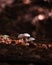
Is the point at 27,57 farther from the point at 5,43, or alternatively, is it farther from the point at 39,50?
the point at 5,43

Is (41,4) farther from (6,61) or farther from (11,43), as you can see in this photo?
(6,61)

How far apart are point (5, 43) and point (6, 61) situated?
2.20 feet

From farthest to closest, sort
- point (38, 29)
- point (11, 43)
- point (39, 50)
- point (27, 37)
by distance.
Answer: point (38, 29) → point (27, 37) → point (11, 43) → point (39, 50)

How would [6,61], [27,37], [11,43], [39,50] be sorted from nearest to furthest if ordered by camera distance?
[6,61]
[39,50]
[11,43]
[27,37]

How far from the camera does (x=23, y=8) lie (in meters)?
4.10

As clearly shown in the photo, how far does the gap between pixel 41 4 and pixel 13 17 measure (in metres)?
0.58

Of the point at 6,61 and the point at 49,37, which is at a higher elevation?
the point at 49,37

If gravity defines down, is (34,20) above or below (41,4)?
below

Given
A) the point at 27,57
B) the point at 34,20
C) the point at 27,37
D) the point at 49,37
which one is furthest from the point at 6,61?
the point at 34,20

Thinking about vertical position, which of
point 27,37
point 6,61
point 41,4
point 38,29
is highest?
point 41,4

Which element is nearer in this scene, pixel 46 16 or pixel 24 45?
pixel 24 45

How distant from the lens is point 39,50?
2.97 metres

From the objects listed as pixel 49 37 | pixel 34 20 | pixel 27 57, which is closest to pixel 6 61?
pixel 27 57

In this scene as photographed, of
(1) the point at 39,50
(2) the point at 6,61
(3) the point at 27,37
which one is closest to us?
(2) the point at 6,61
